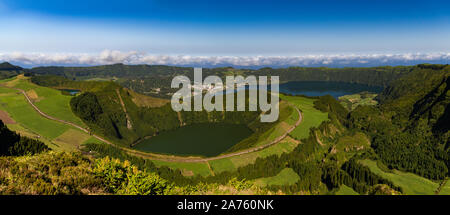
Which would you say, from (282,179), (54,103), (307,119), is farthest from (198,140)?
(54,103)

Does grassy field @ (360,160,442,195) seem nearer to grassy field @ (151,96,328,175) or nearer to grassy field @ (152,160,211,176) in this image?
grassy field @ (151,96,328,175)

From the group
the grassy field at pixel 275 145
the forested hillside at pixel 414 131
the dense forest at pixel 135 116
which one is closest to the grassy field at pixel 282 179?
the grassy field at pixel 275 145

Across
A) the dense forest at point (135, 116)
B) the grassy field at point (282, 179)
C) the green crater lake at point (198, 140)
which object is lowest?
the grassy field at point (282, 179)

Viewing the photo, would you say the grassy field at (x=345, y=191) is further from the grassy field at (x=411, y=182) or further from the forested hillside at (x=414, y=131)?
the forested hillside at (x=414, y=131)

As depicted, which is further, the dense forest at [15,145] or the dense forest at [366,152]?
the dense forest at [366,152]
